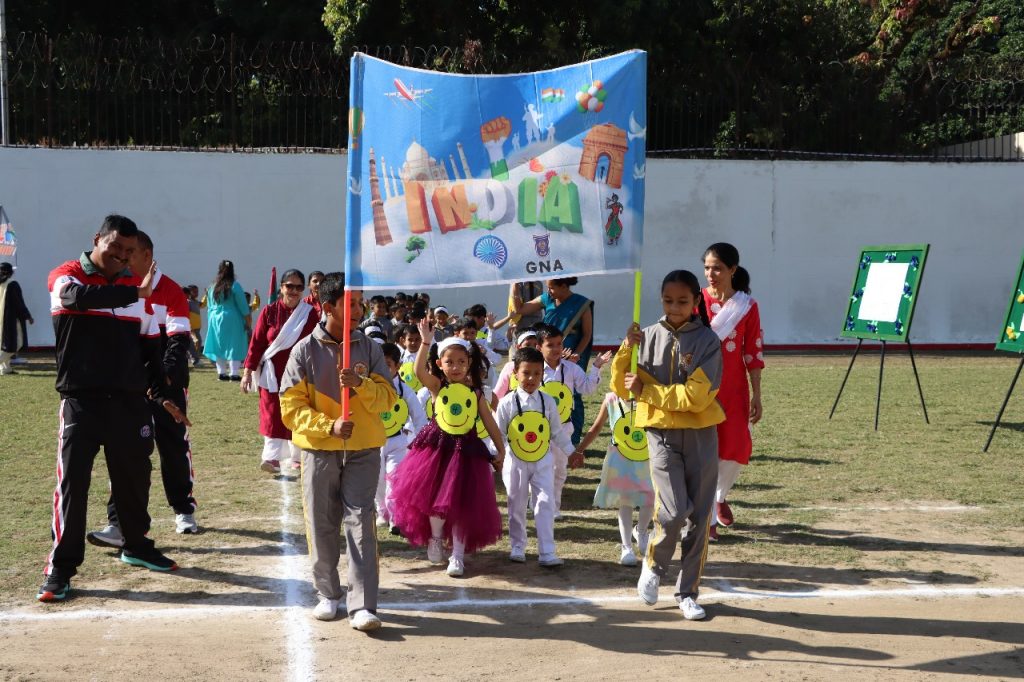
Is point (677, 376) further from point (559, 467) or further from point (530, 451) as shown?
point (559, 467)

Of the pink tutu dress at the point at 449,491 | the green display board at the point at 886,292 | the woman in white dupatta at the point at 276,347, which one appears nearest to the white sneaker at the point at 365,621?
the pink tutu dress at the point at 449,491

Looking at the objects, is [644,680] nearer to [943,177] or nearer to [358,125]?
[358,125]

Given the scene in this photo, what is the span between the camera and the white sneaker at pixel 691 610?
539cm

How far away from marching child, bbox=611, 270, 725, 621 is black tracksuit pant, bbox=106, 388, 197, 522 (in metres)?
2.99

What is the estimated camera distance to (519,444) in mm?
6574

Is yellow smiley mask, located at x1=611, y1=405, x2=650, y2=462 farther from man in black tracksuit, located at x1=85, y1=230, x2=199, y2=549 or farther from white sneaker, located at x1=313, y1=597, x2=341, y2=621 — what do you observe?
man in black tracksuit, located at x1=85, y1=230, x2=199, y2=549

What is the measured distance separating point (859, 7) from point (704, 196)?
1057 cm

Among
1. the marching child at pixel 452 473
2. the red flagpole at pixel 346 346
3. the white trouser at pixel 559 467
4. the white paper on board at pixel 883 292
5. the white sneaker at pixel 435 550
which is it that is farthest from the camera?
the white paper on board at pixel 883 292

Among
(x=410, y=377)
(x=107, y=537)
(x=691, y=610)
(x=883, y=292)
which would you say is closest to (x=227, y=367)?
(x=410, y=377)

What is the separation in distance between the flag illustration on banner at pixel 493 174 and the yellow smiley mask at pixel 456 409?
1.49 meters

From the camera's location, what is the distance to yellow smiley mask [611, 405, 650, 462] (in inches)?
253

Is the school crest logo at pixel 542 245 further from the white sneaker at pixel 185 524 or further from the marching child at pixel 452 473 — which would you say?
the white sneaker at pixel 185 524

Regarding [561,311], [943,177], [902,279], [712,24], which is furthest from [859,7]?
[561,311]

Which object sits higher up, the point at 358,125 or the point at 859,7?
the point at 859,7
